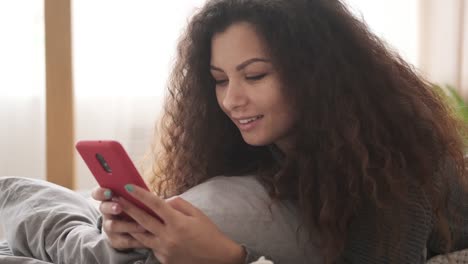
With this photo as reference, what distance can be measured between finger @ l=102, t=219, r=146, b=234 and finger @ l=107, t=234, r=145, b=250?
12 mm

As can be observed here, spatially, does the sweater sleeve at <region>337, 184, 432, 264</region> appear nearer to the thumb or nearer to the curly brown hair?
the curly brown hair

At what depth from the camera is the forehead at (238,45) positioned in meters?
1.03

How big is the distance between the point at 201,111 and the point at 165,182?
189mm

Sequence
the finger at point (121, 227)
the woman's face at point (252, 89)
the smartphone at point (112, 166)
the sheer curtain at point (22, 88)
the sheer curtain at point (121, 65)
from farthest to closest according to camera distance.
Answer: the sheer curtain at point (121, 65)
the sheer curtain at point (22, 88)
the woman's face at point (252, 89)
the finger at point (121, 227)
the smartphone at point (112, 166)

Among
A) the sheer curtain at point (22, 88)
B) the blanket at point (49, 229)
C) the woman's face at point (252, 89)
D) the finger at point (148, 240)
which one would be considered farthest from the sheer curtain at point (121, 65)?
the finger at point (148, 240)

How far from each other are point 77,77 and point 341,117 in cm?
142

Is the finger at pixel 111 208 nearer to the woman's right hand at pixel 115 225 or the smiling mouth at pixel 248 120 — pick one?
the woman's right hand at pixel 115 225

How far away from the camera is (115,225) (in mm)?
852

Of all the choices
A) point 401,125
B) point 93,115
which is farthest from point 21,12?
point 401,125

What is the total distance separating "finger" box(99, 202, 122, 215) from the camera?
32.2 inches

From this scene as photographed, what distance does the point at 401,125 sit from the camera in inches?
39.3

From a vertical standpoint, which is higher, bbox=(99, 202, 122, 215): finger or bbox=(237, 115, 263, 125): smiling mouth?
bbox=(237, 115, 263, 125): smiling mouth

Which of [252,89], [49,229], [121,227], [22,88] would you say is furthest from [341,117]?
[22,88]

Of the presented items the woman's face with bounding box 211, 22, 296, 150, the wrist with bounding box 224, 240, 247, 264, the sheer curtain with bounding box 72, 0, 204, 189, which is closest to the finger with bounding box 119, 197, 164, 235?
the wrist with bounding box 224, 240, 247, 264
